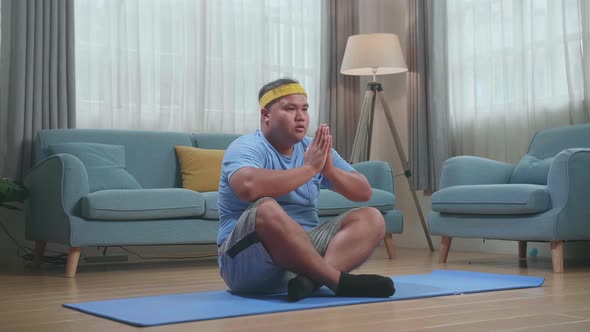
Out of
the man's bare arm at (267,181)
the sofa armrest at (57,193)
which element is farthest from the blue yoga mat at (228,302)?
the sofa armrest at (57,193)

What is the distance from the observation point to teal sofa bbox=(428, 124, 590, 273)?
11.6 ft

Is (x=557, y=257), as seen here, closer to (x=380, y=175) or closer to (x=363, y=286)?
(x=380, y=175)

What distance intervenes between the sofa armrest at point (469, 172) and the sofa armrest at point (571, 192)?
2.26 feet

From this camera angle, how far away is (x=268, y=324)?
6.29 ft

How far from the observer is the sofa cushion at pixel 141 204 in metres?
3.63

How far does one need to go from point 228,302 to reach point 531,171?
2.45 meters

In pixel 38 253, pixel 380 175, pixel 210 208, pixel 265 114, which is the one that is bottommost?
pixel 38 253

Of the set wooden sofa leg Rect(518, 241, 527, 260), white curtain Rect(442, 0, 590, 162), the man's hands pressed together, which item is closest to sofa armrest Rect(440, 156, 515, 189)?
wooden sofa leg Rect(518, 241, 527, 260)

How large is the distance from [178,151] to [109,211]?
3.35ft

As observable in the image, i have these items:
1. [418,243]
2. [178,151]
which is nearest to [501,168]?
[418,243]

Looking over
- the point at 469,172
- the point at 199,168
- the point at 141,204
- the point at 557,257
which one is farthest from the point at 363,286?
the point at 199,168

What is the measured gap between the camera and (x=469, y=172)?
167 inches

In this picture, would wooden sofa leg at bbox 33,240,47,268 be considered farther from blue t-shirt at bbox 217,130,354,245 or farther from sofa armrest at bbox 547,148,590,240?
sofa armrest at bbox 547,148,590,240

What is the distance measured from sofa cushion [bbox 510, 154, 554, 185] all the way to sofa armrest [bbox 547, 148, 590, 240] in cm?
55
